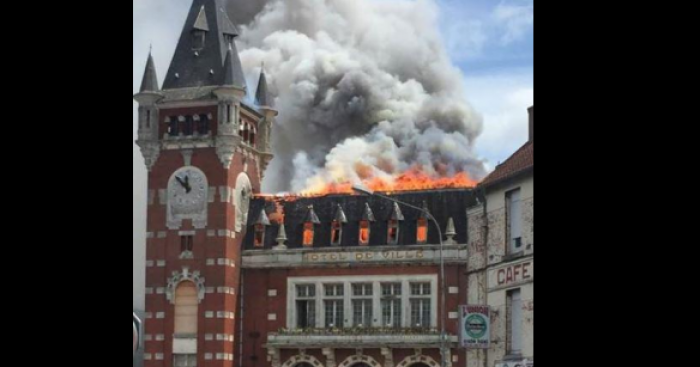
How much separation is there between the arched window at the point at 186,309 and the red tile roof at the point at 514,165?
40.7 ft

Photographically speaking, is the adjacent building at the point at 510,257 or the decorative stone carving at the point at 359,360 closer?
the adjacent building at the point at 510,257

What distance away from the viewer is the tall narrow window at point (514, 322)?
37469mm

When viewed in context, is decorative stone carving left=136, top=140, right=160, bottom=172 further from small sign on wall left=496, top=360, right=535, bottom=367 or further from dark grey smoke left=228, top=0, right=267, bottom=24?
small sign on wall left=496, top=360, right=535, bottom=367

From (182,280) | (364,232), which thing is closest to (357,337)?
(364,232)

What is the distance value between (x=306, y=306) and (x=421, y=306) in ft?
13.5

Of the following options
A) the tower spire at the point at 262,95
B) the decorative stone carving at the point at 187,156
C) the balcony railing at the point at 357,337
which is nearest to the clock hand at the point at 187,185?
the decorative stone carving at the point at 187,156

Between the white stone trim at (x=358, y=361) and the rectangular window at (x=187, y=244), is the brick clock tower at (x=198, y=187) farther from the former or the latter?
the white stone trim at (x=358, y=361)

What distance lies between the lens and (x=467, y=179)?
157 ft

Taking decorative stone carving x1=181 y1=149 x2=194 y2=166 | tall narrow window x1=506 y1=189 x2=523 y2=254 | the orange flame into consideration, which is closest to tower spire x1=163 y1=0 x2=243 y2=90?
decorative stone carving x1=181 y1=149 x2=194 y2=166

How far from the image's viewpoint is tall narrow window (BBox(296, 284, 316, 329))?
48000mm
